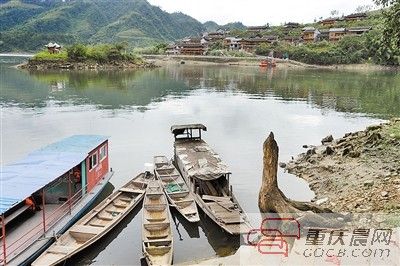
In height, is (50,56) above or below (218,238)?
above

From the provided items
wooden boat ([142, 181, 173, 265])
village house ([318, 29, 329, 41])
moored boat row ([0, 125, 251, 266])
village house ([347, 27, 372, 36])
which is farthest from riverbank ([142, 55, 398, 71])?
wooden boat ([142, 181, 173, 265])

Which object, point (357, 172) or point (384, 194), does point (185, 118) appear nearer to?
point (357, 172)

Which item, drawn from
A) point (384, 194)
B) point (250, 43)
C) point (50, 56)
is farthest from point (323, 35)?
point (384, 194)

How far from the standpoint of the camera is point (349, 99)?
5972cm

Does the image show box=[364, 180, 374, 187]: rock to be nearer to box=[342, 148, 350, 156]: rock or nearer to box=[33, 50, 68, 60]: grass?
box=[342, 148, 350, 156]: rock

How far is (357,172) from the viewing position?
20.3m

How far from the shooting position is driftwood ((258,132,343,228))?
959 cm

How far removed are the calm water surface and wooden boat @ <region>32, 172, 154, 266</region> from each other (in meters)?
0.73

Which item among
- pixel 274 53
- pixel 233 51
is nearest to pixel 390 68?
pixel 274 53

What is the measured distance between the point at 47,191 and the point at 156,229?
5.31 metres

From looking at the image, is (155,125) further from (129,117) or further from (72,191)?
(72,191)

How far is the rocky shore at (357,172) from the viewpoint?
14775 millimetres

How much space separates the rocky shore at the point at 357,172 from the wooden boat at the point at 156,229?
6.59 meters

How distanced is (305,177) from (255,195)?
3846mm
